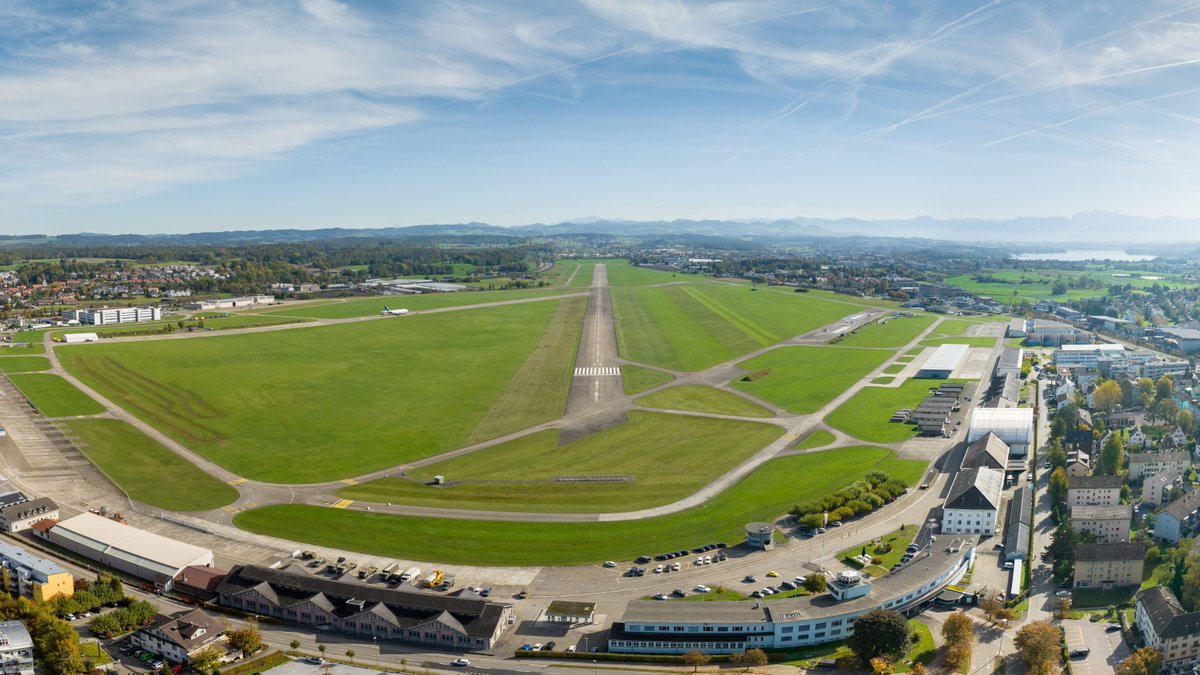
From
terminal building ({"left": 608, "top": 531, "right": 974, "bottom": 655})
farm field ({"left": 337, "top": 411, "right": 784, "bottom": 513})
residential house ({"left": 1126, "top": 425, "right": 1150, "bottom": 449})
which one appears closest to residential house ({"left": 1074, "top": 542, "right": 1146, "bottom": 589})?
terminal building ({"left": 608, "top": 531, "right": 974, "bottom": 655})

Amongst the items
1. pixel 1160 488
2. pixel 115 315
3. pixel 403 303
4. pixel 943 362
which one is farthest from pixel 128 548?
pixel 403 303

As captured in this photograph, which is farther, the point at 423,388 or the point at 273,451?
the point at 423,388

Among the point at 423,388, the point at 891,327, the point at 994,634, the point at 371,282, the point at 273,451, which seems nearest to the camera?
the point at 994,634

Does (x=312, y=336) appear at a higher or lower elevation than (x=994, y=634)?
higher

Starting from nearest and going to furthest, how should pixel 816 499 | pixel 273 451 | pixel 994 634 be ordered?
pixel 994 634, pixel 816 499, pixel 273 451

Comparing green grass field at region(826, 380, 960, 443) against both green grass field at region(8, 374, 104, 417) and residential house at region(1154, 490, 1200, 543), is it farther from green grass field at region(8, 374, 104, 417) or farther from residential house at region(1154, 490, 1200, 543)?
green grass field at region(8, 374, 104, 417)

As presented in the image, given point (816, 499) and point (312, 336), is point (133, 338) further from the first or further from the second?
point (816, 499)

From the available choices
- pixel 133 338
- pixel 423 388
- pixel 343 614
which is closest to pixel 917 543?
pixel 343 614
